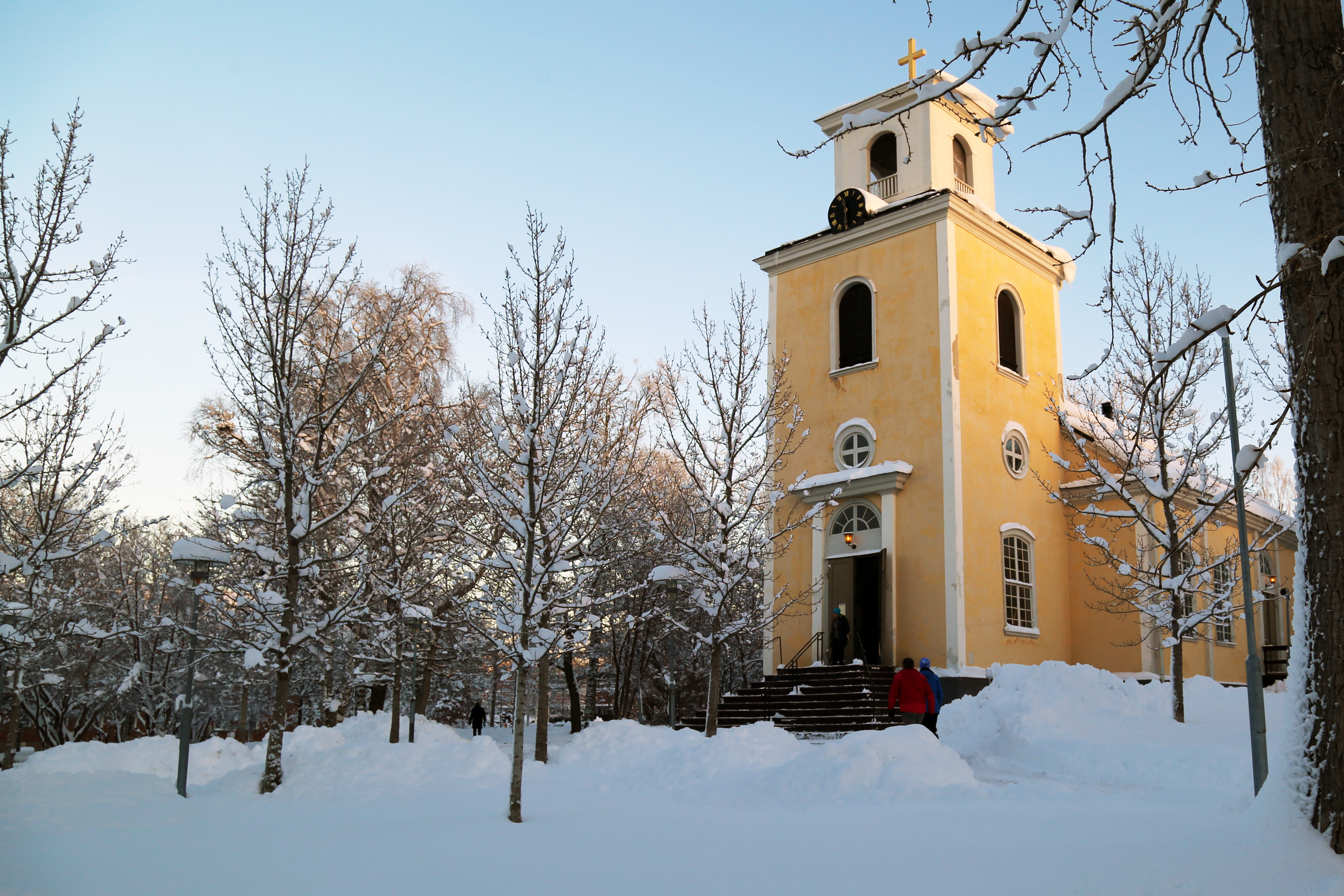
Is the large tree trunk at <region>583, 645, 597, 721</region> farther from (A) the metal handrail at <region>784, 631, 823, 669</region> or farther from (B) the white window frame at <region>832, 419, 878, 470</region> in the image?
(B) the white window frame at <region>832, 419, 878, 470</region>

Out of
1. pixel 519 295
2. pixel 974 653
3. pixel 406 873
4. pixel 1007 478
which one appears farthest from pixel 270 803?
pixel 1007 478

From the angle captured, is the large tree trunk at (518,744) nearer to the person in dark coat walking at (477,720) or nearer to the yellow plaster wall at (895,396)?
the yellow plaster wall at (895,396)

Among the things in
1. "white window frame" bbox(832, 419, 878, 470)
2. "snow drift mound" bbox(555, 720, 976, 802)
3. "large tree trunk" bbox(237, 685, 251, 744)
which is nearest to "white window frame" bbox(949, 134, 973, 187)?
"white window frame" bbox(832, 419, 878, 470)

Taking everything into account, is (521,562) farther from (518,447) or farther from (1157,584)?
(1157,584)

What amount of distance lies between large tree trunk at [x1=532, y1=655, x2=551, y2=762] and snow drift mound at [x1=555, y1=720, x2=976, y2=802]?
0.69m

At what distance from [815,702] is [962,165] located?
13.9 m

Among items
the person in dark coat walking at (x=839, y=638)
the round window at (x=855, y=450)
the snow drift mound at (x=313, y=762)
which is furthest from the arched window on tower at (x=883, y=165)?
the snow drift mound at (x=313, y=762)

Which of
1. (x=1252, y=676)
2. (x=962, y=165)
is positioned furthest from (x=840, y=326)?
(x=1252, y=676)

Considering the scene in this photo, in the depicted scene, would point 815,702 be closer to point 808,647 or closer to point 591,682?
point 808,647

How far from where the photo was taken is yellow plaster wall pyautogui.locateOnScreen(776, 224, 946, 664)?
65.7 feet

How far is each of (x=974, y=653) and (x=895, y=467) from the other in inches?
162

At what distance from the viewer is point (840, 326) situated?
2305 centimetres

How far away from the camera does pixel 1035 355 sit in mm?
23203

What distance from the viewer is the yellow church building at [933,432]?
20109 mm
